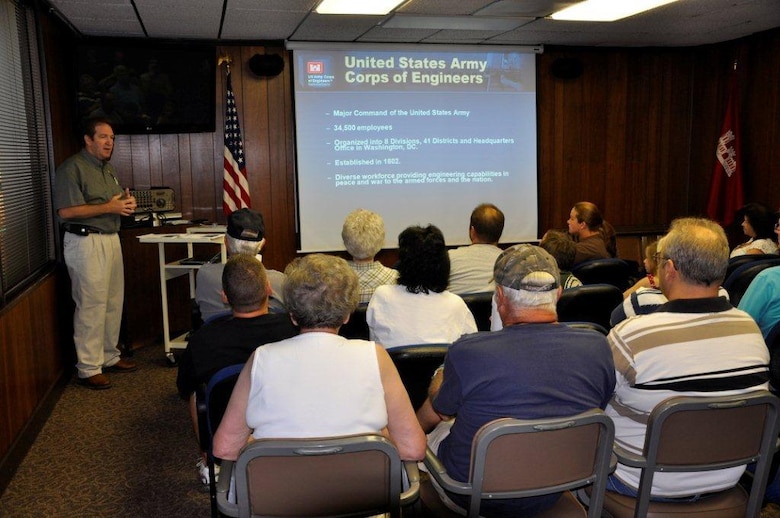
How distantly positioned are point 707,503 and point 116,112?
5.39 metres

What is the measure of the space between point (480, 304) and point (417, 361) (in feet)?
3.39

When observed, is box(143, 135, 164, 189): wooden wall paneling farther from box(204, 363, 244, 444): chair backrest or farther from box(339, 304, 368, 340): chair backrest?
box(204, 363, 244, 444): chair backrest

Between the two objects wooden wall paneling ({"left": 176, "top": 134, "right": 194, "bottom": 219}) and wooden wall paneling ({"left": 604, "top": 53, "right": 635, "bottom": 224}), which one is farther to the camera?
wooden wall paneling ({"left": 604, "top": 53, "right": 635, "bottom": 224})

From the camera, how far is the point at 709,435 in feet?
6.35

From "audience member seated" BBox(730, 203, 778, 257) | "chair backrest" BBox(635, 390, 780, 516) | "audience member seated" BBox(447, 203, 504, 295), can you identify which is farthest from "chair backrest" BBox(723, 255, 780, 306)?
"chair backrest" BBox(635, 390, 780, 516)

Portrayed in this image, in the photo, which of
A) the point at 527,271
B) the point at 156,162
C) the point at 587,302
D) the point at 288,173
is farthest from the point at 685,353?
the point at 156,162

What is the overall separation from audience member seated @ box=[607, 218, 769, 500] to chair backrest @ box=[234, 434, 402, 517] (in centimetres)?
79

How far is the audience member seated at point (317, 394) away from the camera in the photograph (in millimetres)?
1747

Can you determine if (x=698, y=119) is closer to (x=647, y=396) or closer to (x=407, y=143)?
(x=407, y=143)

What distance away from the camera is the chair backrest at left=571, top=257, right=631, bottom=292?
4.11 metres

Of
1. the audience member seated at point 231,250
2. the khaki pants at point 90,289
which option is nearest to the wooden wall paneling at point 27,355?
the khaki pants at point 90,289

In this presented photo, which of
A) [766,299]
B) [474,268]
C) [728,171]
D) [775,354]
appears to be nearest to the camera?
[775,354]

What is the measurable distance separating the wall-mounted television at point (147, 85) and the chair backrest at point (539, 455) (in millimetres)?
5036

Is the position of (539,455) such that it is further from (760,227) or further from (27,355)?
(760,227)
